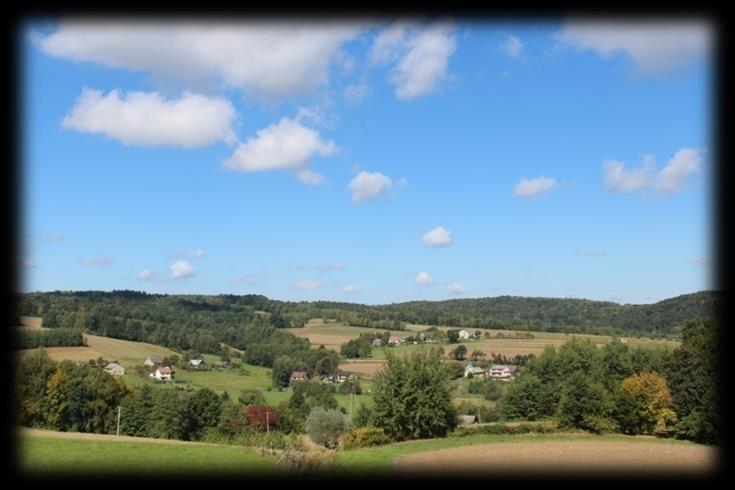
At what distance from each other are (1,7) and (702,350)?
20.7m

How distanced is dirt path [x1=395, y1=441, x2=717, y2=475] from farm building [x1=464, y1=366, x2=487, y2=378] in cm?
1914

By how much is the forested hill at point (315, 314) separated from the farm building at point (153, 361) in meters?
3.27

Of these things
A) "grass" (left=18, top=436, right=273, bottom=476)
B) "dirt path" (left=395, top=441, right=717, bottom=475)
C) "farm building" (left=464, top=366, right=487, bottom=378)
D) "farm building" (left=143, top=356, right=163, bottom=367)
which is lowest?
A: "farm building" (left=464, top=366, right=487, bottom=378)

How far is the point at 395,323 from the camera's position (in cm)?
5169

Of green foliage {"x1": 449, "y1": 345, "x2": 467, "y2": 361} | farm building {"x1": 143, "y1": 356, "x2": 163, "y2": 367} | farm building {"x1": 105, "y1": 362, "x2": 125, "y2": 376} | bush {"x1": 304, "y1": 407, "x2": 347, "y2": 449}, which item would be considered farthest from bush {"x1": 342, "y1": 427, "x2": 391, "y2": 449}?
green foliage {"x1": 449, "y1": 345, "x2": 467, "y2": 361}

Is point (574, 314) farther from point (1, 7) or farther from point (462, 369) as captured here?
point (1, 7)

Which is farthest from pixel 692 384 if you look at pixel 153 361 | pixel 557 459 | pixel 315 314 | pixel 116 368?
pixel 315 314

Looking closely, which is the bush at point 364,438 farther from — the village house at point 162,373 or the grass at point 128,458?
the village house at point 162,373

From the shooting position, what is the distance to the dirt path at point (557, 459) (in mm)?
10297

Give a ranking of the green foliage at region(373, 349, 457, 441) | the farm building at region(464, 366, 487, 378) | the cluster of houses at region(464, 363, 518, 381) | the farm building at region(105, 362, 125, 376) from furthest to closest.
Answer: the farm building at region(464, 366, 487, 378), the cluster of houses at region(464, 363, 518, 381), the farm building at region(105, 362, 125, 376), the green foliage at region(373, 349, 457, 441)

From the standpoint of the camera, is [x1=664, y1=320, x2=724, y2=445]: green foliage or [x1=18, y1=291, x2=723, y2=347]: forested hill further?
[x1=18, y1=291, x2=723, y2=347]: forested hill

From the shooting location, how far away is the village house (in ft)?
111

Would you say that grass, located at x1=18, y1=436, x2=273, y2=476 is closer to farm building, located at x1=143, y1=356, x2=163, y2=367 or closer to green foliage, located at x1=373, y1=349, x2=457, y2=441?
green foliage, located at x1=373, y1=349, x2=457, y2=441

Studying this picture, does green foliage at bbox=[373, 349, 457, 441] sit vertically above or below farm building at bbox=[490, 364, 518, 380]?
above
